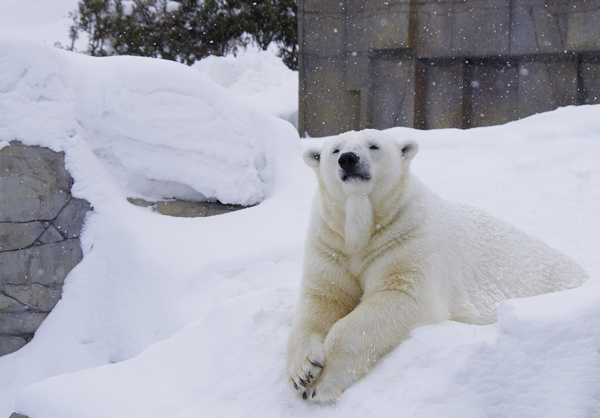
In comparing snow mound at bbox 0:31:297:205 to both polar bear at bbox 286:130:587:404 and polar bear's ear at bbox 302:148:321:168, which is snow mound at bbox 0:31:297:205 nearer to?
polar bear's ear at bbox 302:148:321:168

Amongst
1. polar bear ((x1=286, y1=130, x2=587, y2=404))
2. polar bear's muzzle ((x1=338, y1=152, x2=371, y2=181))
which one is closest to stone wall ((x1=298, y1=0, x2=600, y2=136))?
polar bear ((x1=286, y1=130, x2=587, y2=404))

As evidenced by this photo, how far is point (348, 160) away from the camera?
208cm

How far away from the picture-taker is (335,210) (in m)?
2.21

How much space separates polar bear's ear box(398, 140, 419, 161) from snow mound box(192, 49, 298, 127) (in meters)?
8.18

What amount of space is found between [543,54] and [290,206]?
4.92m

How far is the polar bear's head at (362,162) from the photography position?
6.93 ft

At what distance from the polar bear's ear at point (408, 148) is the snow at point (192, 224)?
83 cm

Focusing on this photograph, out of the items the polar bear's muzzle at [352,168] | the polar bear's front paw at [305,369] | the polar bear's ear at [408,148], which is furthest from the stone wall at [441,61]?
the polar bear's front paw at [305,369]

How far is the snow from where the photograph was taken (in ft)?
6.82

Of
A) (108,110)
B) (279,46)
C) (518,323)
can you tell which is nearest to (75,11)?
(279,46)

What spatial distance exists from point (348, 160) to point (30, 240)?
3.35 metres

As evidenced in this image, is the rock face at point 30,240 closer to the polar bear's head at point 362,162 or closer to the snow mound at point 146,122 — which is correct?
the snow mound at point 146,122

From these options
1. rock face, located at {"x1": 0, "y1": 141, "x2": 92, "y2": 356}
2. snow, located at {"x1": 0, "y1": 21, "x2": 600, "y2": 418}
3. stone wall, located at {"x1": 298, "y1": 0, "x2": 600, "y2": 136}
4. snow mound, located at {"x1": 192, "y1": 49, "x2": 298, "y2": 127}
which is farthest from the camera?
snow mound, located at {"x1": 192, "y1": 49, "x2": 298, "y2": 127}

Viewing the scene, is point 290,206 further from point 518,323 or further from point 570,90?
point 570,90
